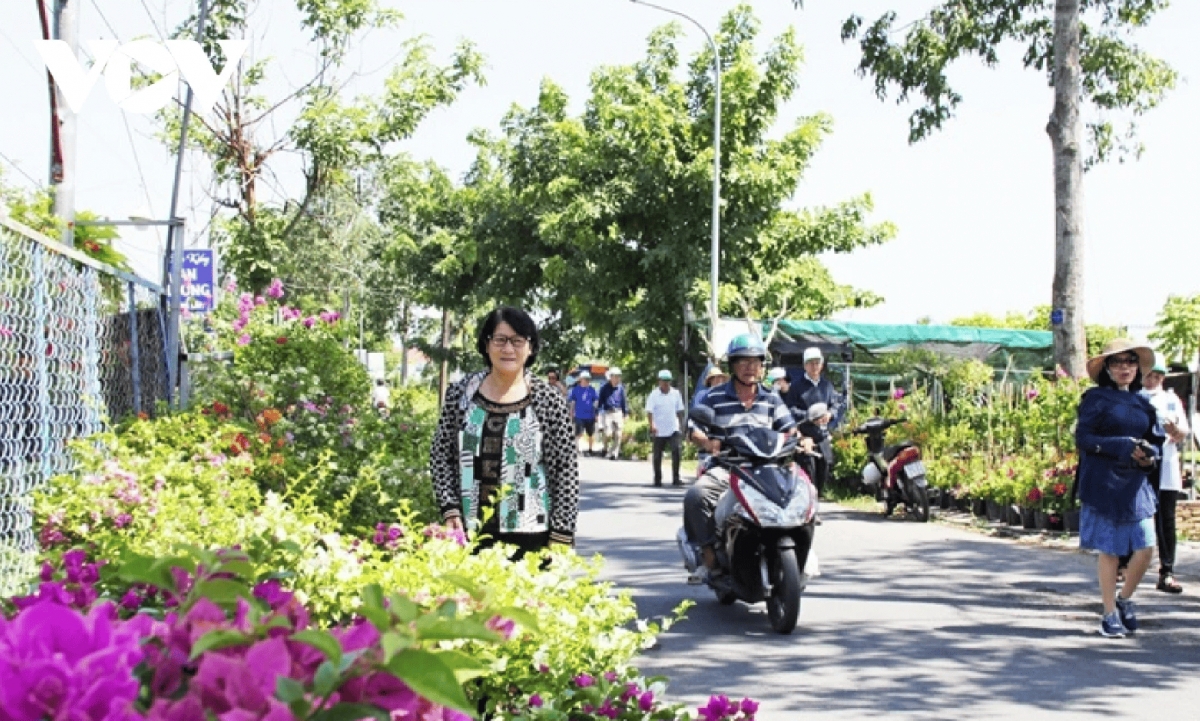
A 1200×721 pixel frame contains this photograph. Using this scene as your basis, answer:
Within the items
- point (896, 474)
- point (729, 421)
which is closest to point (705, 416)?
point (729, 421)

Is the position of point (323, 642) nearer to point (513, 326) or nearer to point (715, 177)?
point (513, 326)

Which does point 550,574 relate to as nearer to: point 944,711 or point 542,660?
A: point 542,660

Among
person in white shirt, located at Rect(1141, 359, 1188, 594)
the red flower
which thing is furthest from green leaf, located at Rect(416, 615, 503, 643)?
person in white shirt, located at Rect(1141, 359, 1188, 594)

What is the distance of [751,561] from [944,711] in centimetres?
259

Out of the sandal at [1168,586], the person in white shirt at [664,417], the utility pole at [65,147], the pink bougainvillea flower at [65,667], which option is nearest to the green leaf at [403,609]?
the pink bougainvillea flower at [65,667]

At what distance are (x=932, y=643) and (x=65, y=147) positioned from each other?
20.6 feet

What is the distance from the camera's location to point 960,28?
19938 millimetres

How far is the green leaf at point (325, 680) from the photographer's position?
132 cm

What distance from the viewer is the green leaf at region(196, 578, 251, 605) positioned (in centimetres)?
162

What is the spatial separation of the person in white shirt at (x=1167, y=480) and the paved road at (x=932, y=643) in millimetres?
214

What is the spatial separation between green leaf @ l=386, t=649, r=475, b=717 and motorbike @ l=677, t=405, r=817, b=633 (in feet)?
25.2

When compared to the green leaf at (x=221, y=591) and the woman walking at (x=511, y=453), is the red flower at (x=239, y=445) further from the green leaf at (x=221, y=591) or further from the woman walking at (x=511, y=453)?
the green leaf at (x=221, y=591)

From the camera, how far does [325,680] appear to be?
1.32 metres

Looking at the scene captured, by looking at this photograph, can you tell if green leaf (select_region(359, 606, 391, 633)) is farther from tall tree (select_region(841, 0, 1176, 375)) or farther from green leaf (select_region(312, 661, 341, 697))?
tall tree (select_region(841, 0, 1176, 375))
